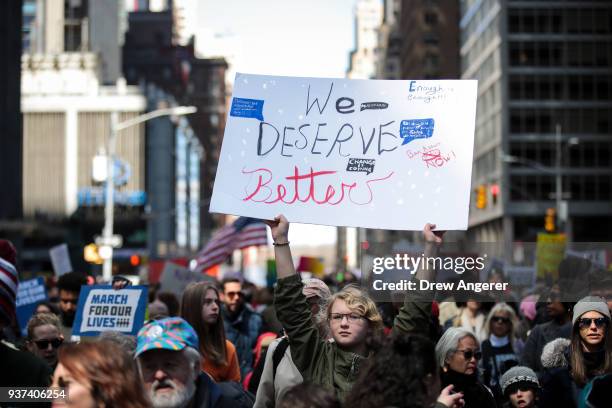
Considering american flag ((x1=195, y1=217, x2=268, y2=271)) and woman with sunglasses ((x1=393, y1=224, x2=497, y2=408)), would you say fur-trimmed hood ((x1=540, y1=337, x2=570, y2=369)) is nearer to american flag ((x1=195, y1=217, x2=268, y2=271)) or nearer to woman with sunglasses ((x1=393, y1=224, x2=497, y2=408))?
woman with sunglasses ((x1=393, y1=224, x2=497, y2=408))

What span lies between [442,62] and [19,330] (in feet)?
337

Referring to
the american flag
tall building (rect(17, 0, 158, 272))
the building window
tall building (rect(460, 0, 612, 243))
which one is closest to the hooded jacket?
the american flag

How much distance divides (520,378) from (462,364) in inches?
32.5

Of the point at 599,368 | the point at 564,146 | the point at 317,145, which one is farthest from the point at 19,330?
the point at 564,146

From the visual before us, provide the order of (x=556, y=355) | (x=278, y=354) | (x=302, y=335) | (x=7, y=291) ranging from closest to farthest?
(x=7, y=291)
(x=302, y=335)
(x=278, y=354)
(x=556, y=355)

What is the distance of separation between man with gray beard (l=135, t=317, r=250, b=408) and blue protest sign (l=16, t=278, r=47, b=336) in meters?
7.80

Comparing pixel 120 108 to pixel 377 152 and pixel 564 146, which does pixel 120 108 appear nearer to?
pixel 564 146

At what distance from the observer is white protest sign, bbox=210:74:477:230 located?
6340mm

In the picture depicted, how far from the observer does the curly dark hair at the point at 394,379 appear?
4.29 m

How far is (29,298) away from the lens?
12.4 m

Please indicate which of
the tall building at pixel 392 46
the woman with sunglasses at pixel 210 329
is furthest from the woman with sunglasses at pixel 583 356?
the tall building at pixel 392 46

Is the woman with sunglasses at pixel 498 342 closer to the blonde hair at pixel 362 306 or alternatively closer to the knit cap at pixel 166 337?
the blonde hair at pixel 362 306

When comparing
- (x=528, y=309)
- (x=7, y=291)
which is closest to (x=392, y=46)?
(x=528, y=309)

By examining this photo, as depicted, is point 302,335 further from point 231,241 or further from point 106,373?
point 231,241
